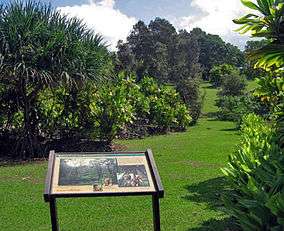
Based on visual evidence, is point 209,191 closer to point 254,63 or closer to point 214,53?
point 254,63

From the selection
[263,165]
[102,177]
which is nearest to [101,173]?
[102,177]

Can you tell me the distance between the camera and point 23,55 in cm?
1304

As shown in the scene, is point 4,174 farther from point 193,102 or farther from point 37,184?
point 193,102

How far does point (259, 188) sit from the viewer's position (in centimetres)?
430

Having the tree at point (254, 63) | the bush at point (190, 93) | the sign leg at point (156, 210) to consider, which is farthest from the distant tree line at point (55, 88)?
the sign leg at point (156, 210)

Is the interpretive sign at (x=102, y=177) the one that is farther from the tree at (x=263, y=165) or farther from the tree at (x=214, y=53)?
the tree at (x=214, y=53)

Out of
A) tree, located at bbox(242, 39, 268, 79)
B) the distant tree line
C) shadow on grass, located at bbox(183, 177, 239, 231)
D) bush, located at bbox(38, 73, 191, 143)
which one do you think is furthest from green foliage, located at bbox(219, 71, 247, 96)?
shadow on grass, located at bbox(183, 177, 239, 231)

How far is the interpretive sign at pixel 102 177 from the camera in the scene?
5.30 m

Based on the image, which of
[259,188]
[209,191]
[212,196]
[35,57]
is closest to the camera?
[259,188]

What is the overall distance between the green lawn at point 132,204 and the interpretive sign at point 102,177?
4.50 feet

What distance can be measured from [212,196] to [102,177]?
3531mm

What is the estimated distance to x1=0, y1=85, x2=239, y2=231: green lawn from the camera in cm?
712

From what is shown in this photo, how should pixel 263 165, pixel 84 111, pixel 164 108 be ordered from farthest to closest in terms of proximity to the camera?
pixel 164 108, pixel 84 111, pixel 263 165

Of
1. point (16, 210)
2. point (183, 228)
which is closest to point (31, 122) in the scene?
point (16, 210)
